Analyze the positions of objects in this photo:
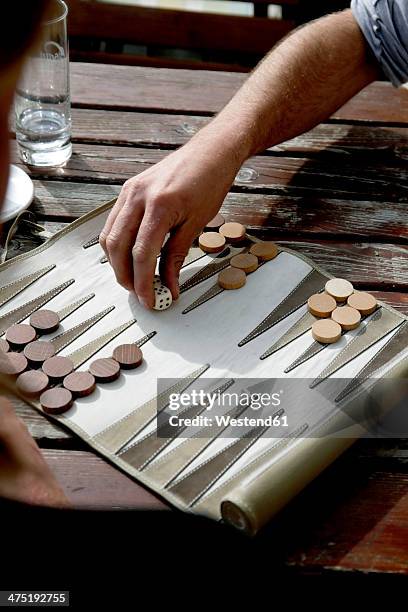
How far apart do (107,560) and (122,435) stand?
0.21m

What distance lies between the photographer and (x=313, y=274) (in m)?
1.50

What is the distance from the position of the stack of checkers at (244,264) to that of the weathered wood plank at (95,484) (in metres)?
0.42

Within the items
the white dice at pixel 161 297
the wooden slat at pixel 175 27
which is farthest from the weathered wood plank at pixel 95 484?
the wooden slat at pixel 175 27

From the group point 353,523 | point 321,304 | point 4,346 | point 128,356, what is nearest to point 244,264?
point 321,304

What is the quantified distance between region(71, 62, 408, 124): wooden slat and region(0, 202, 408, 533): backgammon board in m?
0.44

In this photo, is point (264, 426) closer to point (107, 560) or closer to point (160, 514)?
point (160, 514)

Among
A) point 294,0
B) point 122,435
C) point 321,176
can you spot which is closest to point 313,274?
point 321,176

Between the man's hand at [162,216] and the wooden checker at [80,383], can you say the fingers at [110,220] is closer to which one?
the man's hand at [162,216]

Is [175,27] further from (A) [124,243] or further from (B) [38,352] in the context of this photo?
(B) [38,352]

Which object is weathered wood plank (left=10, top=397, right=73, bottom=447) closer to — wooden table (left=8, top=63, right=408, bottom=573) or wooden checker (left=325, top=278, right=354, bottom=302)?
wooden table (left=8, top=63, right=408, bottom=573)

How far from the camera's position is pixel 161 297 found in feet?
4.66

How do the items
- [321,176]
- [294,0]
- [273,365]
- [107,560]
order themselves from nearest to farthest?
[107,560] < [273,365] < [321,176] < [294,0]

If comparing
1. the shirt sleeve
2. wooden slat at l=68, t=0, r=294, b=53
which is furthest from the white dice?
wooden slat at l=68, t=0, r=294, b=53

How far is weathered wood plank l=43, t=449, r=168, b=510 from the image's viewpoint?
1.11 meters
